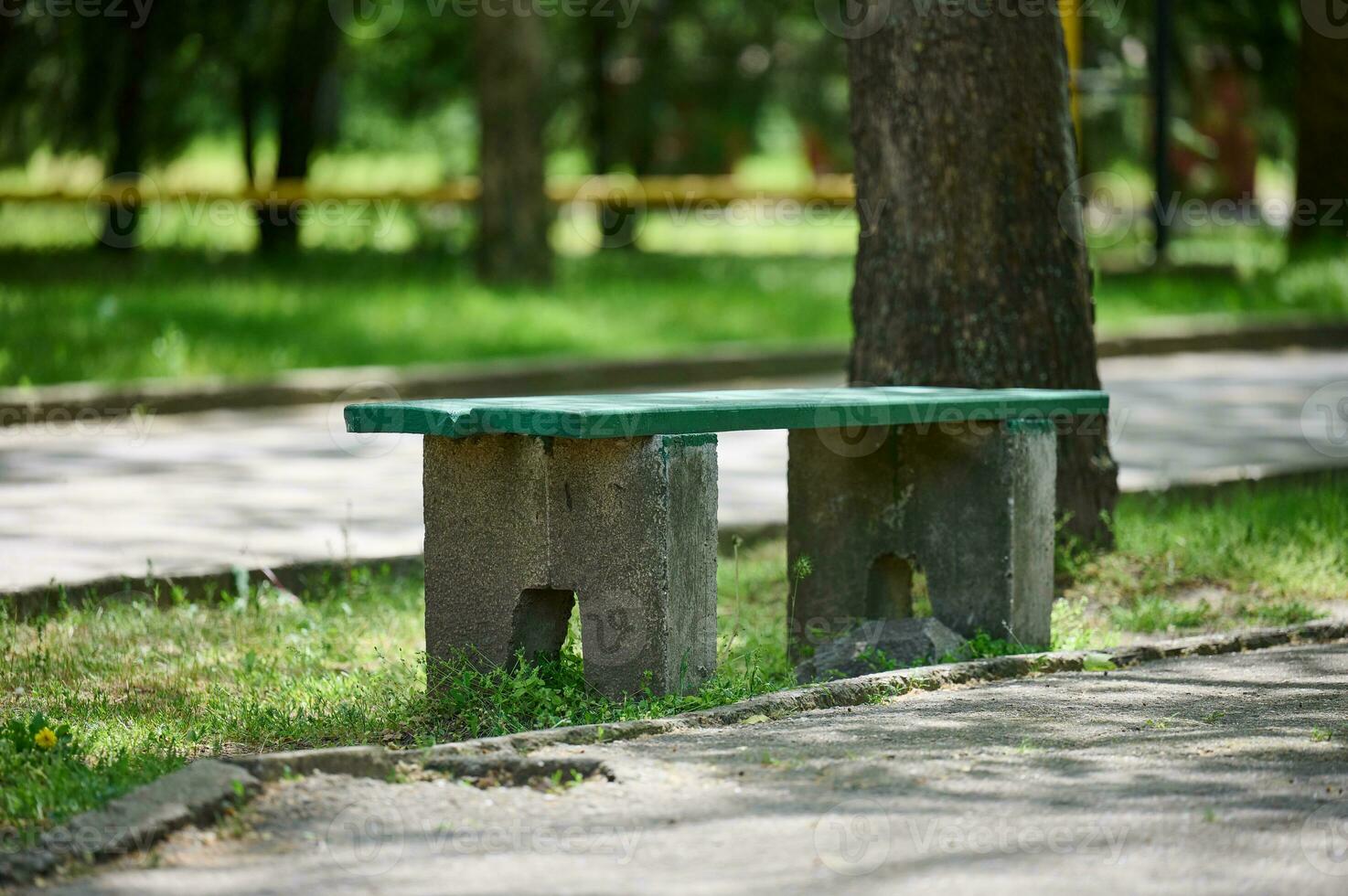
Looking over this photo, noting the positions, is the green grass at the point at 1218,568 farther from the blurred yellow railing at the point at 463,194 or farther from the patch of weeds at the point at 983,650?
the blurred yellow railing at the point at 463,194

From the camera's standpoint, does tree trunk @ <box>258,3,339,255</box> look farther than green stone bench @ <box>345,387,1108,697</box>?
Yes

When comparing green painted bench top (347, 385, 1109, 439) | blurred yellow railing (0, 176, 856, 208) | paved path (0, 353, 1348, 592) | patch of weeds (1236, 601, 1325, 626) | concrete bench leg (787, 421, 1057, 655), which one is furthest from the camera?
blurred yellow railing (0, 176, 856, 208)

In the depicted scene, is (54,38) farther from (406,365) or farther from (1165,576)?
(1165,576)

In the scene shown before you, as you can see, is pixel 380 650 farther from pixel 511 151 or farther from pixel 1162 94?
pixel 1162 94

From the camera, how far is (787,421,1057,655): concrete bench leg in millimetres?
5766

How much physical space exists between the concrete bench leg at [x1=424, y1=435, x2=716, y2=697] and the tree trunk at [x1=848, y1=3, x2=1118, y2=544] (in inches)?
86.3

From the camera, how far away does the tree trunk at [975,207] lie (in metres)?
→ 6.77

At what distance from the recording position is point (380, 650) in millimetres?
5883

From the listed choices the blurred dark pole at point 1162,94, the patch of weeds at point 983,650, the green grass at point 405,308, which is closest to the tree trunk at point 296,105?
the green grass at point 405,308

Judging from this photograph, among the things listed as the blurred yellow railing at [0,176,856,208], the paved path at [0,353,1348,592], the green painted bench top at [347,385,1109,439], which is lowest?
the paved path at [0,353,1348,592]

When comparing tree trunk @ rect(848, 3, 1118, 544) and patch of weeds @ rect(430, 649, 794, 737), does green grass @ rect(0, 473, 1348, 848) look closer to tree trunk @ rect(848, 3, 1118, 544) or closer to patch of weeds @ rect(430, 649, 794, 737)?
patch of weeds @ rect(430, 649, 794, 737)

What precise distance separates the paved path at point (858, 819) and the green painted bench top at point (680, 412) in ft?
2.61

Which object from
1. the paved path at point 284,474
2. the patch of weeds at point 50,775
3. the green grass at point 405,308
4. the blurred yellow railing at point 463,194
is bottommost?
the patch of weeds at point 50,775

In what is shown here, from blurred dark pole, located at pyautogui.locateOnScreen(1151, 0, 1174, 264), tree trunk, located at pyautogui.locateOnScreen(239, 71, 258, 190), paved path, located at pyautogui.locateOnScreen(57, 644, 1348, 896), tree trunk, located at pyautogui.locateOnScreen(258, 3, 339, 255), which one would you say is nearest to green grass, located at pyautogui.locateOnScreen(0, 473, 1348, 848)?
paved path, located at pyautogui.locateOnScreen(57, 644, 1348, 896)
